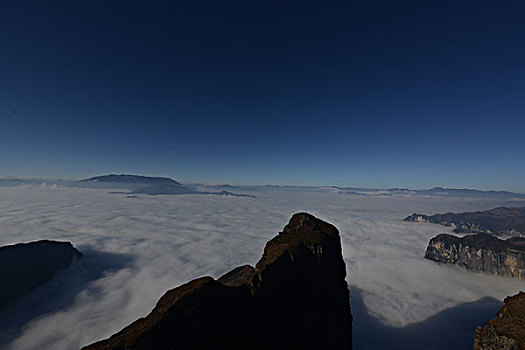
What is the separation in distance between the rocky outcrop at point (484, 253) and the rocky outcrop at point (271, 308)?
124 meters

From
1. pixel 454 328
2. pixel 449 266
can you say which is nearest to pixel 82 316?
pixel 454 328

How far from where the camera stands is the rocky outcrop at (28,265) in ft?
206

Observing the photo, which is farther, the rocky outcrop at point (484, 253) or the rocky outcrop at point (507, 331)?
the rocky outcrop at point (484, 253)

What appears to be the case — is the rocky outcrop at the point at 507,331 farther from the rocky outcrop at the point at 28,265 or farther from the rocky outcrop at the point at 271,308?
the rocky outcrop at the point at 28,265

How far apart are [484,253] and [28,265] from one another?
655ft

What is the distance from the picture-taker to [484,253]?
4090 inches

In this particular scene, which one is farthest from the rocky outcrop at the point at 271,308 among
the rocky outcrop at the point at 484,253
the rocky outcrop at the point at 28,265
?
the rocky outcrop at the point at 484,253

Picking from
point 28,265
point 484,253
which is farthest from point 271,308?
point 484,253

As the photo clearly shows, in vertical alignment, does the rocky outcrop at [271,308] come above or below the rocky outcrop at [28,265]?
above

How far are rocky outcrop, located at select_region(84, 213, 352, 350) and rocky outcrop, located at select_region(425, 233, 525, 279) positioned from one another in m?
124

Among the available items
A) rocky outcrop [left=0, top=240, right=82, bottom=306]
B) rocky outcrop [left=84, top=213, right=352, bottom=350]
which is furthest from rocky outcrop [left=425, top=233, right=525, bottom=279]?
rocky outcrop [left=0, top=240, right=82, bottom=306]

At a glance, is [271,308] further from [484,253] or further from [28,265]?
[484,253]

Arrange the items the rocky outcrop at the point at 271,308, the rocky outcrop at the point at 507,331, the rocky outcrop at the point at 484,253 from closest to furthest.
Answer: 1. the rocky outcrop at the point at 271,308
2. the rocky outcrop at the point at 507,331
3. the rocky outcrop at the point at 484,253

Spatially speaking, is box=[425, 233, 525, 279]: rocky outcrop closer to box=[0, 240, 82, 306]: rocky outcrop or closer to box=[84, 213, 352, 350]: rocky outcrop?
box=[84, 213, 352, 350]: rocky outcrop
